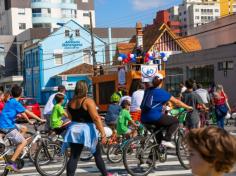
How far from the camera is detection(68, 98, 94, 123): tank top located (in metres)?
7.92

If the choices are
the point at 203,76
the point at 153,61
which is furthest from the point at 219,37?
the point at 153,61

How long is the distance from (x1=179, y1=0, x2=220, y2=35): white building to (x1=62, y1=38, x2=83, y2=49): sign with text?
85.0m

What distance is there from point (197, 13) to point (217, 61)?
422 feet

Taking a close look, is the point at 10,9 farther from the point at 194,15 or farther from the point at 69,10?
the point at 194,15

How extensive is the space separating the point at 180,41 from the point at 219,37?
793 centimetres

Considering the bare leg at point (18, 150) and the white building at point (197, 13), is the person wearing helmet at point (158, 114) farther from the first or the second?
the white building at point (197, 13)

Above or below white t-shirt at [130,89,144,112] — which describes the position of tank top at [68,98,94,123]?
above

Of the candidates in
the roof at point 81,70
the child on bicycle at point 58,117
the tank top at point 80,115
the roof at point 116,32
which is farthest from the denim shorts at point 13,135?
the roof at point 116,32

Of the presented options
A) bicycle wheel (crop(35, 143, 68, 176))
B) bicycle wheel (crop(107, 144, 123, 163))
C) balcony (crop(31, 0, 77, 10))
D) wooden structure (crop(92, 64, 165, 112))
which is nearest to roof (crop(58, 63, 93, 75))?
wooden structure (crop(92, 64, 165, 112))

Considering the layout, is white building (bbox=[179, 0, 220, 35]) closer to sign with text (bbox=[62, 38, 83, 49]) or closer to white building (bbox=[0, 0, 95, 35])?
white building (bbox=[0, 0, 95, 35])

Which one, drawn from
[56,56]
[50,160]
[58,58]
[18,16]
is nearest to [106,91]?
[50,160]

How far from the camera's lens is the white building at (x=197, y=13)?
153250mm

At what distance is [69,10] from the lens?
104 meters

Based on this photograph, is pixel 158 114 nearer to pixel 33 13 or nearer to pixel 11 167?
pixel 11 167
